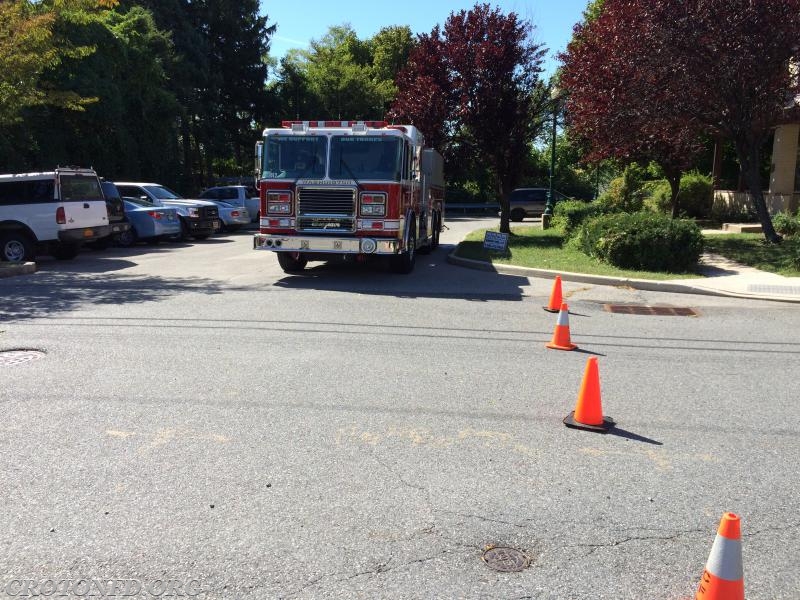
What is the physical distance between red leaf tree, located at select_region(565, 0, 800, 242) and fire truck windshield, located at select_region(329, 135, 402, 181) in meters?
6.27

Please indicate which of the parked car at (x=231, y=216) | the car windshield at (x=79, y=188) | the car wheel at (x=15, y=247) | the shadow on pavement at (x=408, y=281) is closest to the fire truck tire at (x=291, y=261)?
the shadow on pavement at (x=408, y=281)

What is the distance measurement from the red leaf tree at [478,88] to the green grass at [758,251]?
20.3 feet

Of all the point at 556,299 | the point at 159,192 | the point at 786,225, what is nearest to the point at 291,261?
the point at 556,299

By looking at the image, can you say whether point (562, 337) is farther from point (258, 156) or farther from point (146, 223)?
point (146, 223)

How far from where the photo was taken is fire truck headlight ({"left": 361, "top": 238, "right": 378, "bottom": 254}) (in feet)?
39.1

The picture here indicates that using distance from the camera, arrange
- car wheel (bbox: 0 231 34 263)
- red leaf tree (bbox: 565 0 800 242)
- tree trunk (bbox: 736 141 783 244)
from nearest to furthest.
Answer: red leaf tree (bbox: 565 0 800 242), car wheel (bbox: 0 231 34 263), tree trunk (bbox: 736 141 783 244)

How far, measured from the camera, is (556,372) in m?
6.50

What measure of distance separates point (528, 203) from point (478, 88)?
18302 millimetres

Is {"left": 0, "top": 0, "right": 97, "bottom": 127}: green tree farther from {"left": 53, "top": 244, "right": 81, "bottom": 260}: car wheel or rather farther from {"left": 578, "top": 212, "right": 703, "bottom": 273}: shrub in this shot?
{"left": 578, "top": 212, "right": 703, "bottom": 273}: shrub

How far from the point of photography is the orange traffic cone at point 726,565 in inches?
98.7

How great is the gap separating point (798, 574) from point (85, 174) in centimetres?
1570

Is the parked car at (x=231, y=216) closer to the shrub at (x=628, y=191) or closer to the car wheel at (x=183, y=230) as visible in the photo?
the car wheel at (x=183, y=230)

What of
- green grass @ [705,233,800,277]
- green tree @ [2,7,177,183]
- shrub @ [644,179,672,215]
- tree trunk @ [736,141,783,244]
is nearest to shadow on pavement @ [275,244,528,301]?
green grass @ [705,233,800,277]

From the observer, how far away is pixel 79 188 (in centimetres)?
1515
